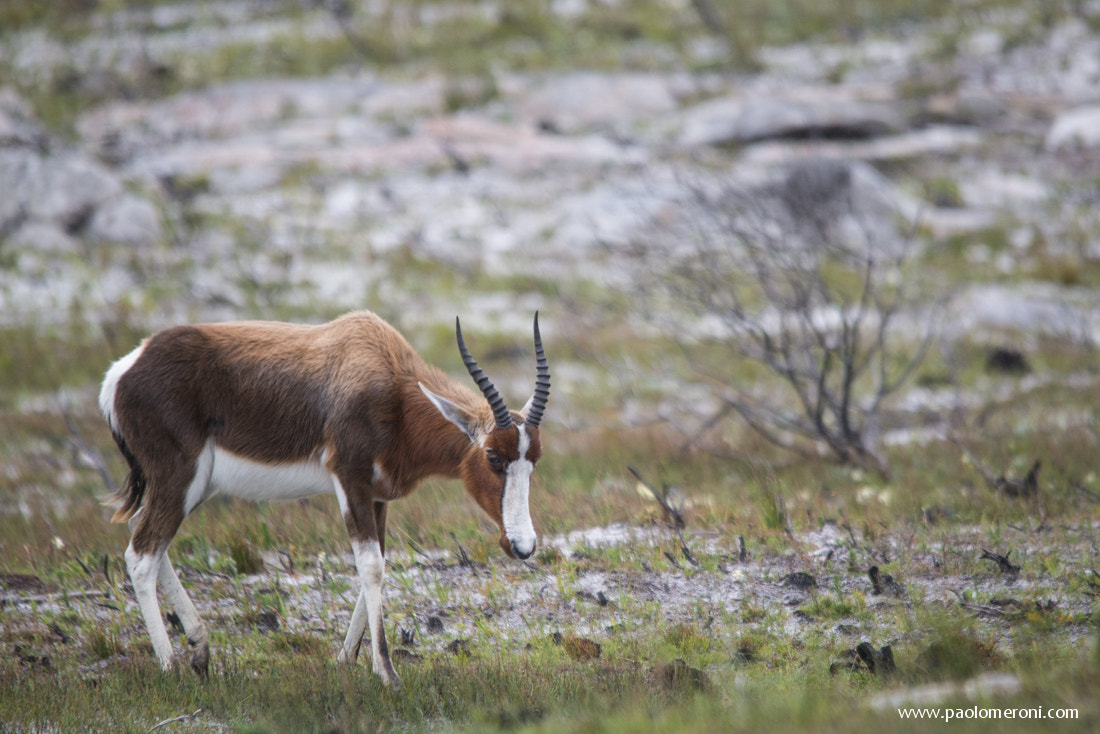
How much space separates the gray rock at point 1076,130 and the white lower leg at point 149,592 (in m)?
24.2

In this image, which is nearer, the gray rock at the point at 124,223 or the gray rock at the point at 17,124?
the gray rock at the point at 124,223

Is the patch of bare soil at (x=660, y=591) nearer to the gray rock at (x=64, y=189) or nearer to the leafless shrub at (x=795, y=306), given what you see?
the leafless shrub at (x=795, y=306)

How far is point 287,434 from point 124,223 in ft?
47.6

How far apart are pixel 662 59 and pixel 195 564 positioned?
25.1 meters

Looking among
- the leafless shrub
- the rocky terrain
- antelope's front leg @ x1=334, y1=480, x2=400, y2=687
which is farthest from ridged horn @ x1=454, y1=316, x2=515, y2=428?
the rocky terrain

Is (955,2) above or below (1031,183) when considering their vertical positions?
above

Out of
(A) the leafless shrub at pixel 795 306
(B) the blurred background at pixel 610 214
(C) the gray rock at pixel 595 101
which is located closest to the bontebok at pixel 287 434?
(B) the blurred background at pixel 610 214

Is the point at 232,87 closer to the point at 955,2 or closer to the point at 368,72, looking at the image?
the point at 368,72

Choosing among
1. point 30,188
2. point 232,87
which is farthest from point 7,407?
point 232,87

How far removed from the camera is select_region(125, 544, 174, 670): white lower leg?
5.66 m

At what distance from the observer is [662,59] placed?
28.6 metres

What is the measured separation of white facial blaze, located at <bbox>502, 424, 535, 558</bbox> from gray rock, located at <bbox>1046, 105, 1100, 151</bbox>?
22.6m

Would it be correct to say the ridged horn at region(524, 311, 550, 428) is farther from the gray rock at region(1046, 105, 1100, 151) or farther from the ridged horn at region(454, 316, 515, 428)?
the gray rock at region(1046, 105, 1100, 151)

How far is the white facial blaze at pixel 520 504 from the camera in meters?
5.29
